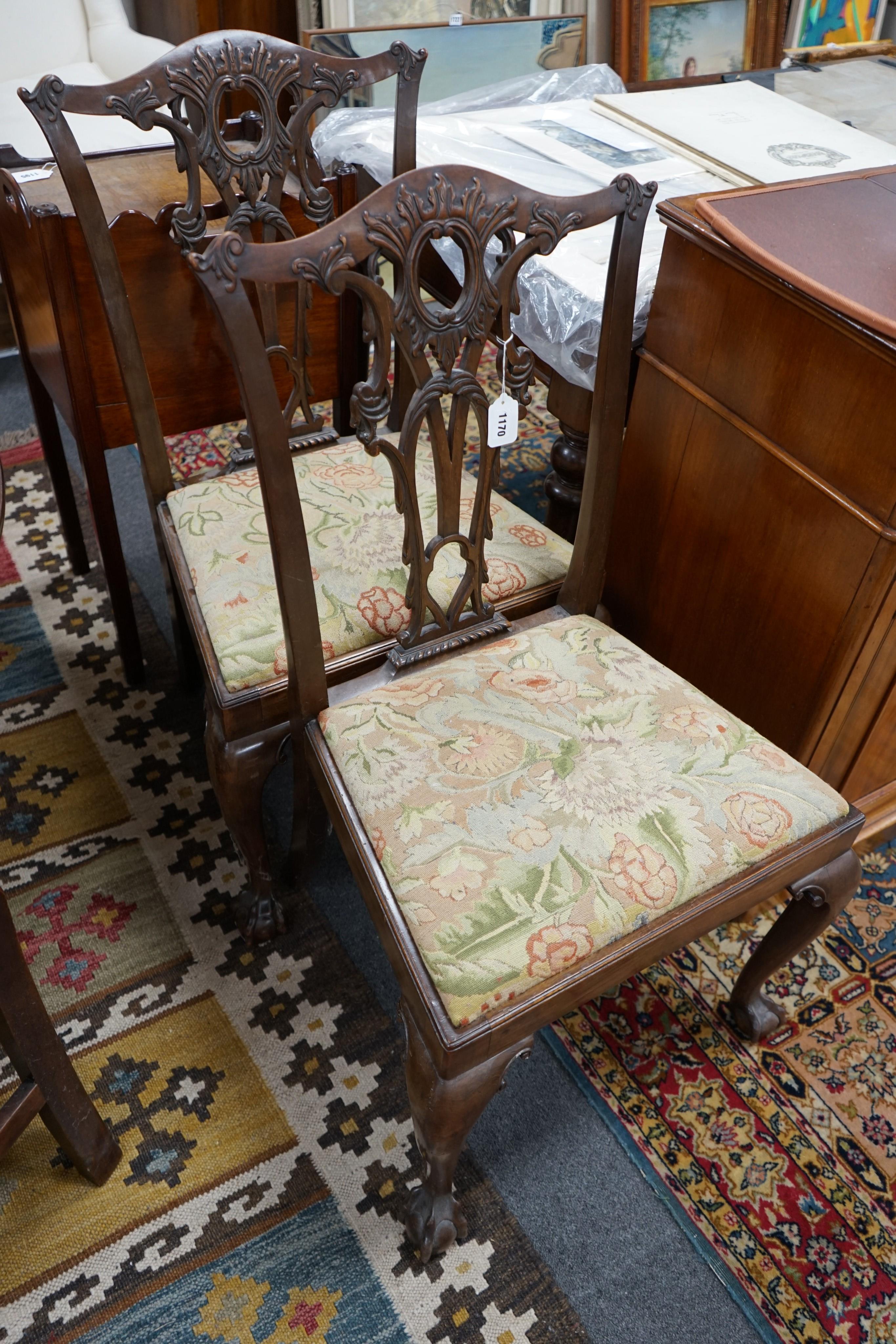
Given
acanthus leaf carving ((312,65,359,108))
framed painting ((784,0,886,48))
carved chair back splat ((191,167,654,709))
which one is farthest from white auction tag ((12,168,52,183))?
framed painting ((784,0,886,48))

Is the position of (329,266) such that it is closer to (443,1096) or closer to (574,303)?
(574,303)

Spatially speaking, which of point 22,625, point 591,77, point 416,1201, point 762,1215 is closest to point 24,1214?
point 416,1201

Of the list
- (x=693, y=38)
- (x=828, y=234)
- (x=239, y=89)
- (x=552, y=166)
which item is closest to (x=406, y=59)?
(x=239, y=89)

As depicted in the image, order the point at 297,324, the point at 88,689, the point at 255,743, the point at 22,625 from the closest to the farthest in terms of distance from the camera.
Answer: the point at 255,743 < the point at 297,324 < the point at 88,689 < the point at 22,625

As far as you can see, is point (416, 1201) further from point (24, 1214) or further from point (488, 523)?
point (488, 523)

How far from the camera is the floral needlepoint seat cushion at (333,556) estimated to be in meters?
1.17

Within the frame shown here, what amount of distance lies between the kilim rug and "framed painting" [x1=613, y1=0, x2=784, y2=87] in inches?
86.6

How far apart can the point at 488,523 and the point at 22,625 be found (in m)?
1.14

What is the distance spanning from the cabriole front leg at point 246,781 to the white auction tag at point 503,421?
43cm

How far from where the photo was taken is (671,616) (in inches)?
53.2

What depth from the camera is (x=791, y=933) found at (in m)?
1.14

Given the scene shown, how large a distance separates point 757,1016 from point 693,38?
102 inches

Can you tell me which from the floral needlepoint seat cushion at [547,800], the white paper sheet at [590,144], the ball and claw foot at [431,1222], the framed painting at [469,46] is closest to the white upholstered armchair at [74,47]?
the framed painting at [469,46]

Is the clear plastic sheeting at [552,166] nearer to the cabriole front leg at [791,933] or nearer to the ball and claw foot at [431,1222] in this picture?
the cabriole front leg at [791,933]
